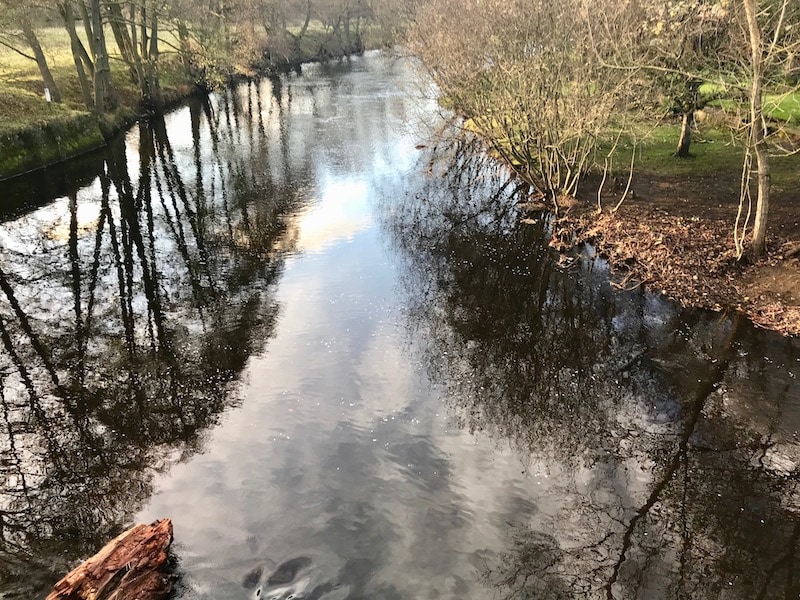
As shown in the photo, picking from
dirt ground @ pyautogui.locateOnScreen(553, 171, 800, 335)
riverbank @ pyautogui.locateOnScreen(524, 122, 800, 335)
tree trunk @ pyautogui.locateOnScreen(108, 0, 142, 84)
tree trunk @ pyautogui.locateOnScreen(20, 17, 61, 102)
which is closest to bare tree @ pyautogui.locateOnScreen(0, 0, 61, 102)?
tree trunk @ pyautogui.locateOnScreen(20, 17, 61, 102)

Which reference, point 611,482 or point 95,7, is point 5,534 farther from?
point 95,7

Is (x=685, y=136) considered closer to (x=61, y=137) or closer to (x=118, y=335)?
(x=118, y=335)

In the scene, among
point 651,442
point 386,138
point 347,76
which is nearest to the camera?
point 651,442

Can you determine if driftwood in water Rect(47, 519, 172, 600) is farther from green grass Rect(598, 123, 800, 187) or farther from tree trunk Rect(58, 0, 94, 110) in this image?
tree trunk Rect(58, 0, 94, 110)

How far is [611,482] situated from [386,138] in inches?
961

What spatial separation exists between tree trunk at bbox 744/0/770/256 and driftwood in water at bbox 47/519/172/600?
14279 millimetres

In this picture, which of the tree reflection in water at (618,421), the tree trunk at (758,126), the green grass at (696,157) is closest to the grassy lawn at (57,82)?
the tree reflection in water at (618,421)

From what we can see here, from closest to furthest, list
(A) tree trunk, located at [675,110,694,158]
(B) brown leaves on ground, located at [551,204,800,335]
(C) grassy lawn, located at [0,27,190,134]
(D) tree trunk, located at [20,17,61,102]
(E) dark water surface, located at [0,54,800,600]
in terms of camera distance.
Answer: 1. (E) dark water surface, located at [0,54,800,600]
2. (B) brown leaves on ground, located at [551,204,800,335]
3. (A) tree trunk, located at [675,110,694,158]
4. (D) tree trunk, located at [20,17,61,102]
5. (C) grassy lawn, located at [0,27,190,134]

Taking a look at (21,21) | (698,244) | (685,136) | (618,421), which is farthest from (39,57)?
(618,421)

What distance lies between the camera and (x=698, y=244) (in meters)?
15.7

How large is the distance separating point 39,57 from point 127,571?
29563 mm

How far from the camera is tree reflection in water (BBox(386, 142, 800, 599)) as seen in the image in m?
7.81

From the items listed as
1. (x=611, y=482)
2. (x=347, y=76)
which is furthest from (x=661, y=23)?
(x=347, y=76)

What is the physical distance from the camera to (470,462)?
966 cm
